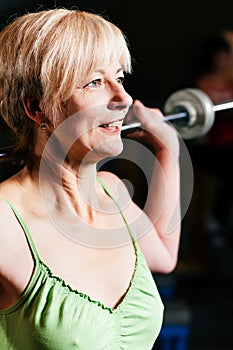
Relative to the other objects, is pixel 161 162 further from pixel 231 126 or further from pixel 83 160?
pixel 231 126

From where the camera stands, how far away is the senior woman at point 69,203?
682 millimetres

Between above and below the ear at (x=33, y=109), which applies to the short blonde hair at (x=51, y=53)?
above

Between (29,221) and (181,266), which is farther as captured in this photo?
(181,266)

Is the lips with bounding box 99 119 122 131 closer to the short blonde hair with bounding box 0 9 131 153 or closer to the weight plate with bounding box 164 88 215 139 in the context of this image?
the short blonde hair with bounding box 0 9 131 153

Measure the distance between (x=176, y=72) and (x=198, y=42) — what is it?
178 mm

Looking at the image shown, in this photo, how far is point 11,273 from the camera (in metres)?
0.73

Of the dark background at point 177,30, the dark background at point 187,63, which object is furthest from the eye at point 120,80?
the dark background at point 177,30

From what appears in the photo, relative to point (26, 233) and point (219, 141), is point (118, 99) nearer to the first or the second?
point (26, 233)

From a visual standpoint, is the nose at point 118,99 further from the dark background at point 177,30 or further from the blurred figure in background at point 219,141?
the dark background at point 177,30

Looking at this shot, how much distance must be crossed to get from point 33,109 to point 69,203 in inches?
5.7

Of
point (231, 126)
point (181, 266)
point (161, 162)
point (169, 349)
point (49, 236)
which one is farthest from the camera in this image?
point (181, 266)

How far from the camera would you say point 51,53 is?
0.67m

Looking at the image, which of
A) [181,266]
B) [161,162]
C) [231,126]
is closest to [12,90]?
[161,162]

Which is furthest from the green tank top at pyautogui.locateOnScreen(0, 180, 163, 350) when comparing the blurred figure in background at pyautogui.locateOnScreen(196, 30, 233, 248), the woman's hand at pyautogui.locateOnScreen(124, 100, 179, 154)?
the blurred figure in background at pyautogui.locateOnScreen(196, 30, 233, 248)
